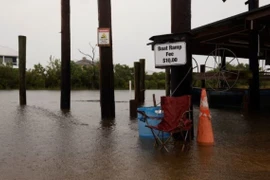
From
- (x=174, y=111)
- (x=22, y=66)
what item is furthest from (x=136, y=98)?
(x=174, y=111)

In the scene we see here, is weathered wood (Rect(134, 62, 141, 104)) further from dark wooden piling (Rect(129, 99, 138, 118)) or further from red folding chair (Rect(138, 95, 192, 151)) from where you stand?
red folding chair (Rect(138, 95, 192, 151))

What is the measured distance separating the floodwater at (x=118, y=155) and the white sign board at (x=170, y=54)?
1586mm

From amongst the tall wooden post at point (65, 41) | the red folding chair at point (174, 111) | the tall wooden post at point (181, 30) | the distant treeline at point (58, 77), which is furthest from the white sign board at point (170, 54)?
the distant treeline at point (58, 77)

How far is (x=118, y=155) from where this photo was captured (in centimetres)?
569

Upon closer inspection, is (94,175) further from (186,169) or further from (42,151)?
(42,151)

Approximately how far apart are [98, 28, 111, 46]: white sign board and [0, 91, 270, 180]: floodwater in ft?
8.10

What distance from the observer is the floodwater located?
15.2 feet

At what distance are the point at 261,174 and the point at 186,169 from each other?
3.24ft

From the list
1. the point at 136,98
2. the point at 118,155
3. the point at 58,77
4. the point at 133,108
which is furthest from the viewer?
the point at 58,77

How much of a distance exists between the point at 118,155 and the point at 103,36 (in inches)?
198

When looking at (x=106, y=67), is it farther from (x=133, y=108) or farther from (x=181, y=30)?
(x=181, y=30)

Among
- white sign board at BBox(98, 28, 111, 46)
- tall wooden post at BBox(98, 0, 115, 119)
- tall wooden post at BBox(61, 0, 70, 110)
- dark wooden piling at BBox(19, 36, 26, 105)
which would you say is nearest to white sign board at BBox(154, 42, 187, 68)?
white sign board at BBox(98, 28, 111, 46)

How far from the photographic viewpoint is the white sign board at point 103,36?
991 centimetres

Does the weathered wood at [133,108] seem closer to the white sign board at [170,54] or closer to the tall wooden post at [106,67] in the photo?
the tall wooden post at [106,67]
